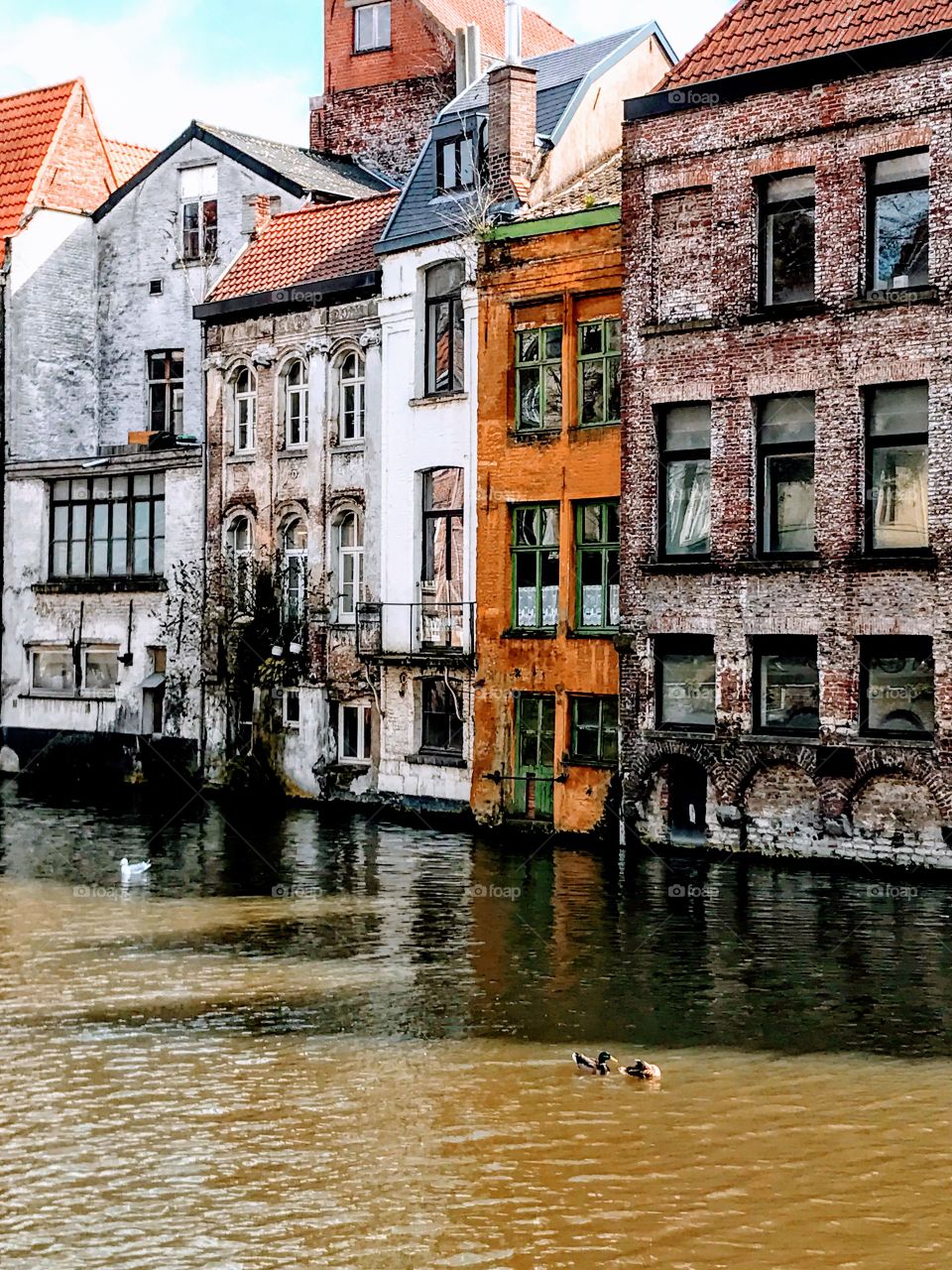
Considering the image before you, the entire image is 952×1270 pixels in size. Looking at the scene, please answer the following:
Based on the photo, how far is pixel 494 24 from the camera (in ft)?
148

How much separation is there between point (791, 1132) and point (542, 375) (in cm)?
1789

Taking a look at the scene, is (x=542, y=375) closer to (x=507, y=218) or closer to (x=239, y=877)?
(x=507, y=218)

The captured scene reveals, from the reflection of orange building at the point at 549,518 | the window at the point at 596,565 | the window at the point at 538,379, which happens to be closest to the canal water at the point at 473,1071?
the reflection of orange building at the point at 549,518

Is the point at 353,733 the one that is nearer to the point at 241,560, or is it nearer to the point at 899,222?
the point at 241,560

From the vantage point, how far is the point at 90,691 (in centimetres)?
3816

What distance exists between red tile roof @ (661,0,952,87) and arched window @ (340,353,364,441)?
886 cm

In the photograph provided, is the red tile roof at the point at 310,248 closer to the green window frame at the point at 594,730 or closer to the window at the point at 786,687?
the green window frame at the point at 594,730

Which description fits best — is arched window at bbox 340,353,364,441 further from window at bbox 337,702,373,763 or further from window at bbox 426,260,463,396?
window at bbox 337,702,373,763

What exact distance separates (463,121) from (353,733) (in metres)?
11.4

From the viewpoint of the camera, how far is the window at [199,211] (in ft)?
127

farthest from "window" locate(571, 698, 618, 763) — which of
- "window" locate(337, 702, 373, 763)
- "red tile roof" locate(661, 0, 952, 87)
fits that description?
"red tile roof" locate(661, 0, 952, 87)

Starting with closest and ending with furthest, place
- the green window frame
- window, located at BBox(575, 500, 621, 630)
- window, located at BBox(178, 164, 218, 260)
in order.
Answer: the green window frame, window, located at BBox(575, 500, 621, 630), window, located at BBox(178, 164, 218, 260)

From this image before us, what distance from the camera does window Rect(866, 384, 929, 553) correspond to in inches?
945

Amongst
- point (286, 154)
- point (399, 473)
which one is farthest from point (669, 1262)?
point (286, 154)
